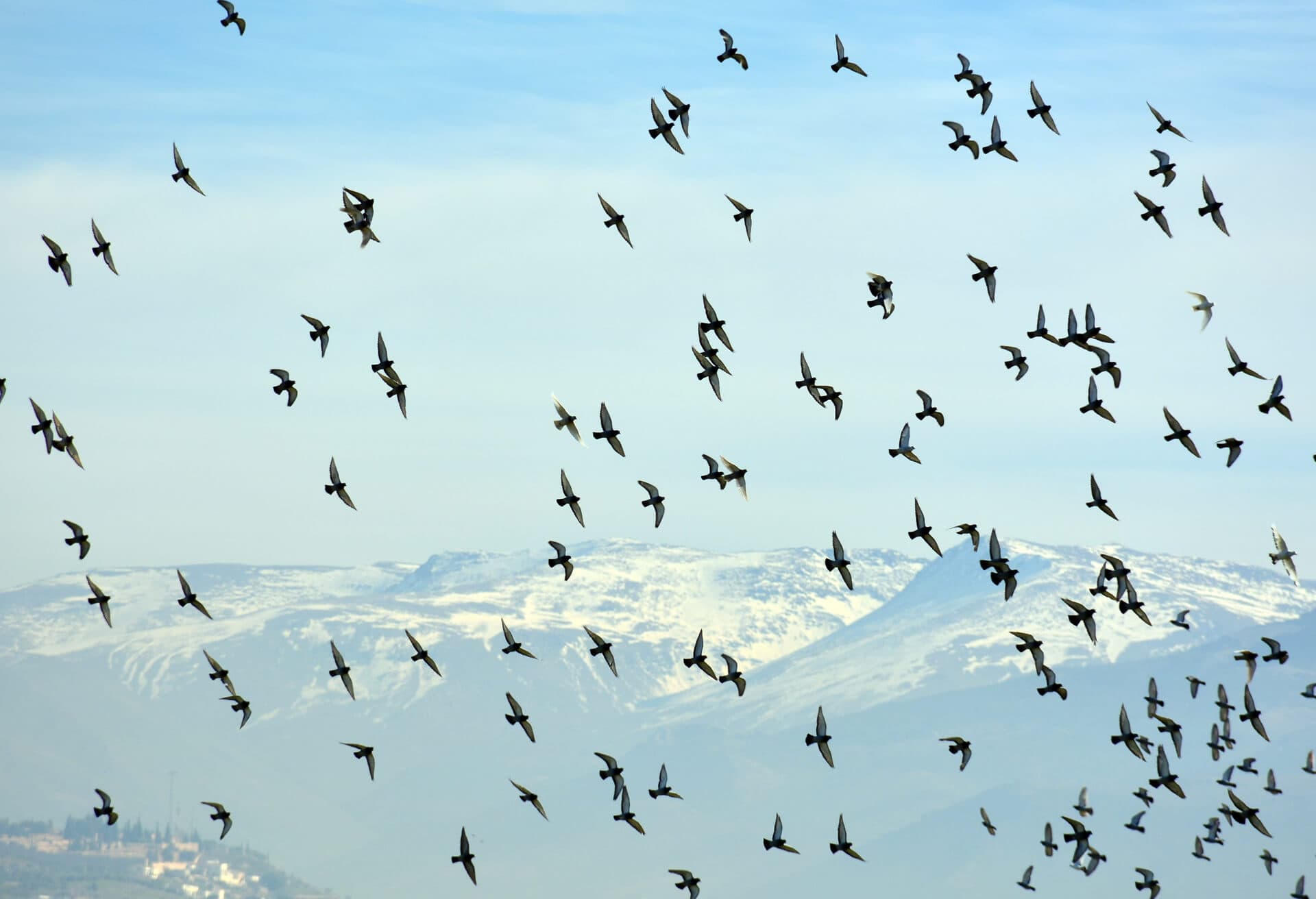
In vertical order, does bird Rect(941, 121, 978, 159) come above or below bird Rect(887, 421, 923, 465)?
above

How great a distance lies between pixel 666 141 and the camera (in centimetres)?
8600

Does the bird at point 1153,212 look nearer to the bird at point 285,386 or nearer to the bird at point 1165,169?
the bird at point 1165,169

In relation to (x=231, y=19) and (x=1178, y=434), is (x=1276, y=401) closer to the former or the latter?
(x=1178, y=434)

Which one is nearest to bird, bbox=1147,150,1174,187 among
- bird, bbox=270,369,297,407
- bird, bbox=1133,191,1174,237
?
bird, bbox=1133,191,1174,237

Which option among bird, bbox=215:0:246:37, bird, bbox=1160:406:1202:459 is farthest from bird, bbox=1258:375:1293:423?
bird, bbox=215:0:246:37

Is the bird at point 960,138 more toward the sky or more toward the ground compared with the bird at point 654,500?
more toward the sky

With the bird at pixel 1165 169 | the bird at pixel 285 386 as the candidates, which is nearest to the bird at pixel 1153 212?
the bird at pixel 1165 169

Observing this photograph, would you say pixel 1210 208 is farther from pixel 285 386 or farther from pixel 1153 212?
pixel 285 386

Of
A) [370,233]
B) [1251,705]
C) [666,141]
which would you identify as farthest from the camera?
[1251,705]

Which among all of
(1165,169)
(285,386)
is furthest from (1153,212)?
(285,386)

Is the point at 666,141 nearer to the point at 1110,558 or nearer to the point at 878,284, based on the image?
the point at 878,284

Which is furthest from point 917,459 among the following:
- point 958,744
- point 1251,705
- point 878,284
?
point 1251,705

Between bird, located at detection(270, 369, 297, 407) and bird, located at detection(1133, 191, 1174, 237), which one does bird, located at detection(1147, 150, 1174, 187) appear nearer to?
bird, located at detection(1133, 191, 1174, 237)

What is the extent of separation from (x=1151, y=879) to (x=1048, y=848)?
1079 centimetres
